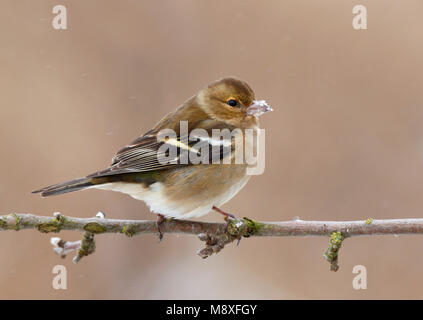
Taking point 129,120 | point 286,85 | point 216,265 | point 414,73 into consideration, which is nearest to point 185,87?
point 129,120

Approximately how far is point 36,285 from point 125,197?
1.75 m

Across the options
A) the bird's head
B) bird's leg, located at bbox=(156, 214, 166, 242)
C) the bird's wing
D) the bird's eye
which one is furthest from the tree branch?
the bird's eye

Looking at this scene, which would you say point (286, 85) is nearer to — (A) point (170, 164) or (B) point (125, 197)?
(B) point (125, 197)

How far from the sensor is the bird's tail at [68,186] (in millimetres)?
3924

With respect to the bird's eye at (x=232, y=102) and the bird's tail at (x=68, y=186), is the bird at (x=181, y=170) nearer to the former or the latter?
the bird's tail at (x=68, y=186)

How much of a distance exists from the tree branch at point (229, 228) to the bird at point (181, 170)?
0.36 meters

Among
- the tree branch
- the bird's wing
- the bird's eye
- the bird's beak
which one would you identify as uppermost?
the bird's eye

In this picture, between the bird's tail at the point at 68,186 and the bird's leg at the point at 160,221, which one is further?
the bird's leg at the point at 160,221

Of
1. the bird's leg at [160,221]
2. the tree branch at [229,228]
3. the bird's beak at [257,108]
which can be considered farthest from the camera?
the bird's beak at [257,108]

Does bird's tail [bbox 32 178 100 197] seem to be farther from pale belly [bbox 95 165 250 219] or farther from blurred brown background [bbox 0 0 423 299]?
blurred brown background [bbox 0 0 423 299]

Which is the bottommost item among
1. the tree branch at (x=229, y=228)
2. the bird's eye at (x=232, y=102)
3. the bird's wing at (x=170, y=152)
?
the tree branch at (x=229, y=228)

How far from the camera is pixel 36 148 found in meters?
7.55

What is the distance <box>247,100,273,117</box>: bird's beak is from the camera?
496 cm

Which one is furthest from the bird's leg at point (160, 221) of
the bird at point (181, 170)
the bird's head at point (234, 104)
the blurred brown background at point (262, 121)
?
the blurred brown background at point (262, 121)
